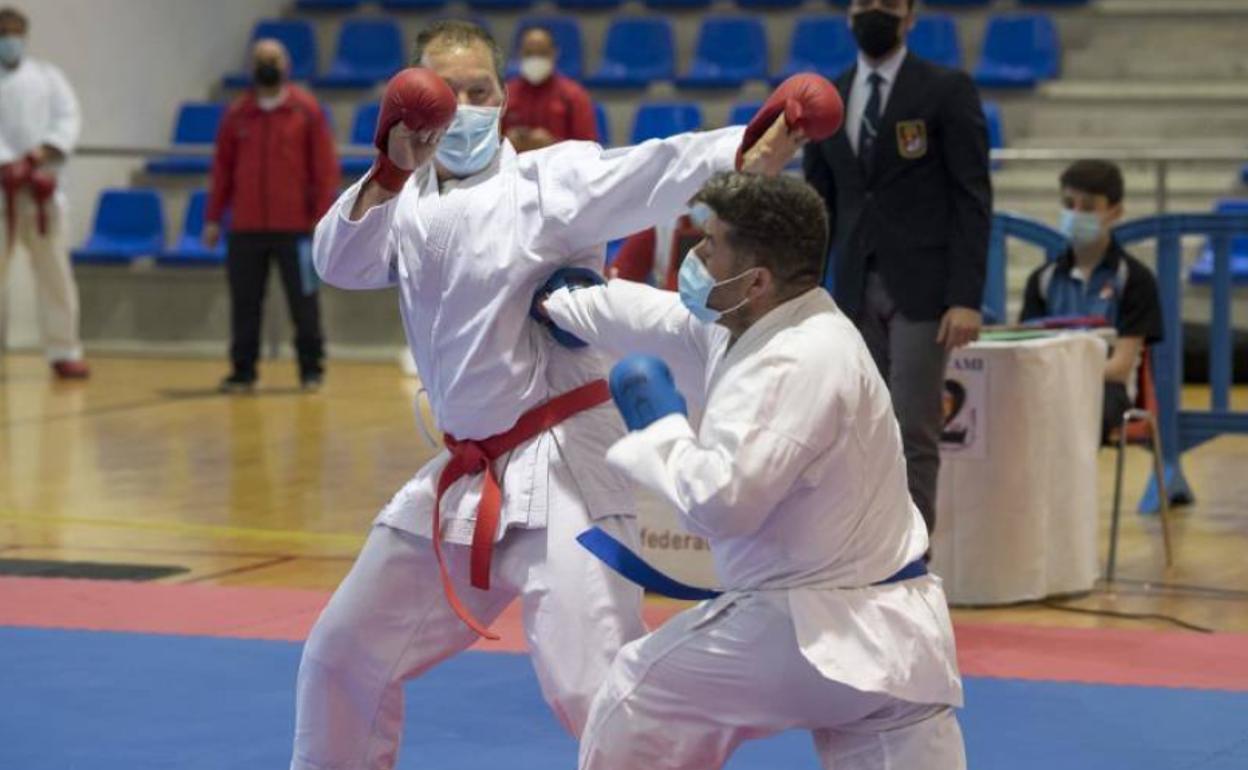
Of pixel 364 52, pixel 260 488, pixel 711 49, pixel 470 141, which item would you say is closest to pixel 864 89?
Answer: pixel 470 141

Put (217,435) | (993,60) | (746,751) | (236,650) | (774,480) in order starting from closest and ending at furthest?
(774,480) < (746,751) < (236,650) < (217,435) < (993,60)

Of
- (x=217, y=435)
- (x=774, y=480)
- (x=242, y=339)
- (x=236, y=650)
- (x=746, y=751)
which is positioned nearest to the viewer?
(x=774, y=480)

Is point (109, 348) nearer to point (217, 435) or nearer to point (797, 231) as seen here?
point (217, 435)

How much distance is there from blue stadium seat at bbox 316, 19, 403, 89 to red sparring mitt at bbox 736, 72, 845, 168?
12.1 meters

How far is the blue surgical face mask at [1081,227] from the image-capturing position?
24.4 feet

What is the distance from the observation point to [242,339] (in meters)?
11.8

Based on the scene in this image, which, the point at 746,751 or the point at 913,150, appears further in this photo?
the point at 913,150

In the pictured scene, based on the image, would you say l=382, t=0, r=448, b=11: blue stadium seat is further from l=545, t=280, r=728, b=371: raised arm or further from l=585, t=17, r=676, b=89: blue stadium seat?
l=545, t=280, r=728, b=371: raised arm

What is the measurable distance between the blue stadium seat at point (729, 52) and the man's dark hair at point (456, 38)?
10.4 meters

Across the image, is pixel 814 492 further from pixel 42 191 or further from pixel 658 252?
pixel 42 191

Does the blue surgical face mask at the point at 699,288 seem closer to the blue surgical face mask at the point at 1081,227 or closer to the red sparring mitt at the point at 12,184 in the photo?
the blue surgical face mask at the point at 1081,227

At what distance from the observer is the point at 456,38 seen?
12.7 ft

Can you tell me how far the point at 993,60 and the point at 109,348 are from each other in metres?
6.03

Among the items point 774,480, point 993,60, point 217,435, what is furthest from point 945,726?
point 993,60
